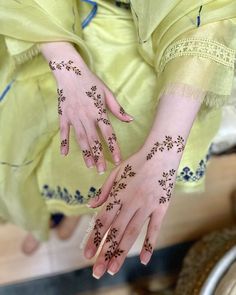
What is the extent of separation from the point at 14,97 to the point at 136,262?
60 centimetres

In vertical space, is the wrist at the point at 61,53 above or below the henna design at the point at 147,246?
above

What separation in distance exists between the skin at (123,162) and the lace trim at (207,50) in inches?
2.5

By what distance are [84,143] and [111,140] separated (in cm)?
Result: 4

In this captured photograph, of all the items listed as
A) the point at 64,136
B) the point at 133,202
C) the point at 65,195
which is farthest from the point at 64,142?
the point at 65,195

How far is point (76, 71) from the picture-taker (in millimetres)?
664

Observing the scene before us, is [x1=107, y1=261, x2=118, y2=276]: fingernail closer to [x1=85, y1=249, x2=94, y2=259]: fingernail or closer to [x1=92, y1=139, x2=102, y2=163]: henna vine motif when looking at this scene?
[x1=85, y1=249, x2=94, y2=259]: fingernail

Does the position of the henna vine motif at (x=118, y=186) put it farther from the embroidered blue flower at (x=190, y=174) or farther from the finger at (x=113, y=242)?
the embroidered blue flower at (x=190, y=174)

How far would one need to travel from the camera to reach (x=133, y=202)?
1.87 ft

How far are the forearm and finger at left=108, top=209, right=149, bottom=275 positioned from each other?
76 mm

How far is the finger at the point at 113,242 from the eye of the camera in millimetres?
547

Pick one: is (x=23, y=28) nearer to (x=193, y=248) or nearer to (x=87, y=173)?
(x=87, y=173)

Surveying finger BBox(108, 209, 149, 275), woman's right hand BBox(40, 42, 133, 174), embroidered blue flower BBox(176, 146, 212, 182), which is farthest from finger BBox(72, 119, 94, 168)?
embroidered blue flower BBox(176, 146, 212, 182)

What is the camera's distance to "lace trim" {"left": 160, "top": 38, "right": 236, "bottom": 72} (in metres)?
0.65

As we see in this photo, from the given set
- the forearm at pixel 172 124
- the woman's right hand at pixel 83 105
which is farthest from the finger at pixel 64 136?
the forearm at pixel 172 124
